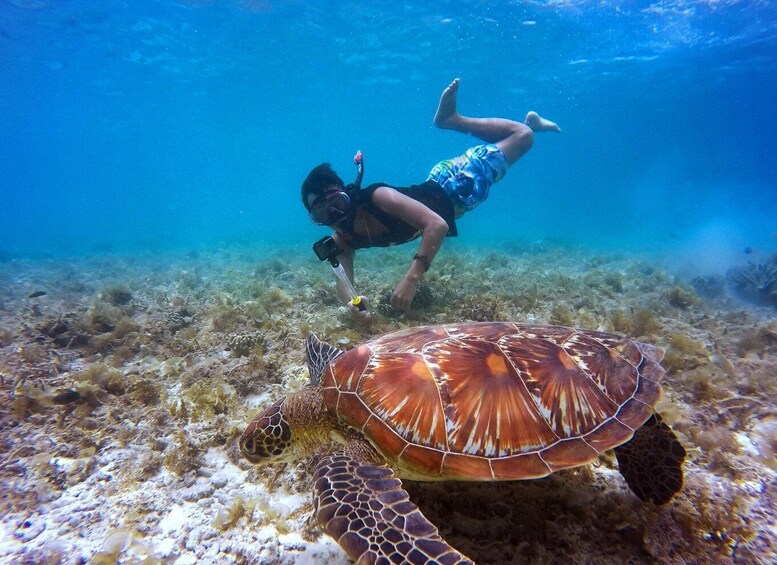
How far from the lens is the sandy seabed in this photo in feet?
5.86

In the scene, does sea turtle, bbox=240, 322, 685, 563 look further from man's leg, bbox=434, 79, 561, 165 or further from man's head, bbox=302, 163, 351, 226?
man's leg, bbox=434, 79, 561, 165

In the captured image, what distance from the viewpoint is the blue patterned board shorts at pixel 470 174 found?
17.6 feet

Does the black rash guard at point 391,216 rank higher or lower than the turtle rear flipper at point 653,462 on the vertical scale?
higher

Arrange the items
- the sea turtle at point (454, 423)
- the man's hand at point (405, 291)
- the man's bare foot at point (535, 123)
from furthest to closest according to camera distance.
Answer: the man's bare foot at point (535, 123), the man's hand at point (405, 291), the sea turtle at point (454, 423)

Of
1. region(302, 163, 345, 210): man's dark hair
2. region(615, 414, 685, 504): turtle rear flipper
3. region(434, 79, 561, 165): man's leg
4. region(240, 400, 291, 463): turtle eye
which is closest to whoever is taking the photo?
region(615, 414, 685, 504): turtle rear flipper

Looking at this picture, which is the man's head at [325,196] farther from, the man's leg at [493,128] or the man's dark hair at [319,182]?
the man's leg at [493,128]

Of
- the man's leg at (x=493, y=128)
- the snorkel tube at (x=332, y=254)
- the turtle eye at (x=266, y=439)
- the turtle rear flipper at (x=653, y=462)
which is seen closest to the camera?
the turtle rear flipper at (x=653, y=462)

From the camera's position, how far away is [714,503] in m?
1.89

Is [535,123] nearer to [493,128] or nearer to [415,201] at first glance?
[493,128]

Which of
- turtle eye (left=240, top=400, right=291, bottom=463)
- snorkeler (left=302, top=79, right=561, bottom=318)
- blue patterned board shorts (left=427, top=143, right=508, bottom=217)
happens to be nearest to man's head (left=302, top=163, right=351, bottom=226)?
snorkeler (left=302, top=79, right=561, bottom=318)

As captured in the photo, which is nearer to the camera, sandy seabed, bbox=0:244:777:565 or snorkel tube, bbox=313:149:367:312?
sandy seabed, bbox=0:244:777:565

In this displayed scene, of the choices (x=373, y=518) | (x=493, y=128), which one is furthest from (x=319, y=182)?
(x=493, y=128)

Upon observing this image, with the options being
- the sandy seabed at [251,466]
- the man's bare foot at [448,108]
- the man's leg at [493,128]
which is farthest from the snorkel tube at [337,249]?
the man's bare foot at [448,108]

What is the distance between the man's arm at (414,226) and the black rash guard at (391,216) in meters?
0.12
